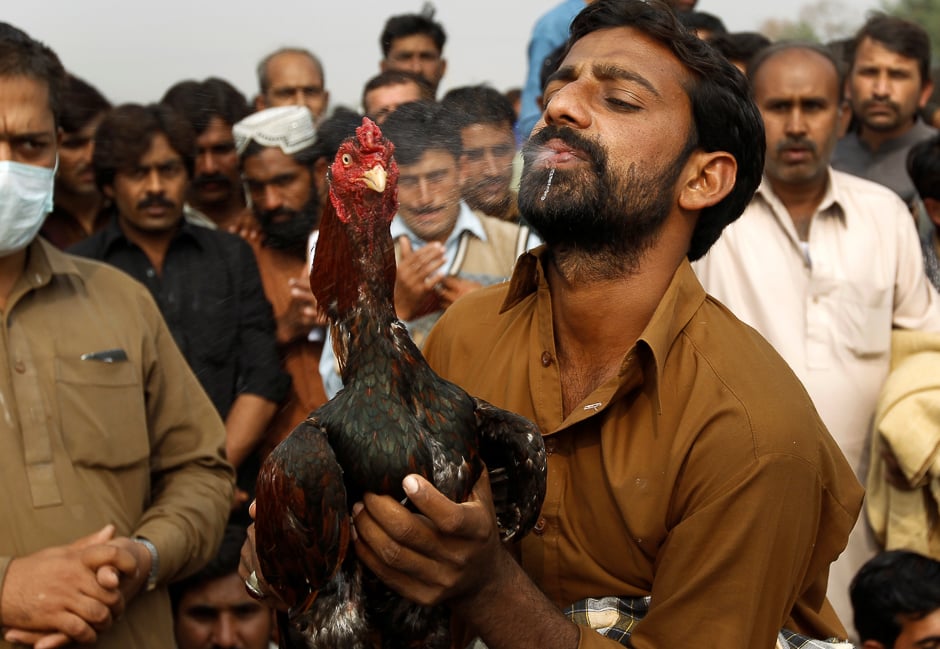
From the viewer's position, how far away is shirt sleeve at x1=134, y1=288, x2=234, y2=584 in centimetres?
422

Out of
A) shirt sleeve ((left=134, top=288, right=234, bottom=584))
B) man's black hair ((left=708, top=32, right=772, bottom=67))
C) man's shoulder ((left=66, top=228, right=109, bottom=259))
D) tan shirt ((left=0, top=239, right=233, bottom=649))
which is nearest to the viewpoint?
tan shirt ((left=0, top=239, right=233, bottom=649))

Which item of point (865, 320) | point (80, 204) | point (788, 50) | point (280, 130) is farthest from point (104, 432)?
point (788, 50)

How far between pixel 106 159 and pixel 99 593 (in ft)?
9.17

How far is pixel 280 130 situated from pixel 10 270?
2.34m

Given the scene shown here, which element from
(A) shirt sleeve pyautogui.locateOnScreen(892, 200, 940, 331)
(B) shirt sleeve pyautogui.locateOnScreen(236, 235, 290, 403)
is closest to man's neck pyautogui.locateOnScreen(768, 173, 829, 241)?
(A) shirt sleeve pyautogui.locateOnScreen(892, 200, 940, 331)

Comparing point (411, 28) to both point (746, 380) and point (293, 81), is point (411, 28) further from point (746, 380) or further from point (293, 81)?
point (746, 380)

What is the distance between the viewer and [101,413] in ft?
13.3

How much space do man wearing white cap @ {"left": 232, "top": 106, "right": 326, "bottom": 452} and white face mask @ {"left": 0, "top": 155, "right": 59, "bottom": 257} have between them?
125 cm

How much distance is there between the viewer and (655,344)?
291cm

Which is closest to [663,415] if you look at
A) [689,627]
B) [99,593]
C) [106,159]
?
[689,627]

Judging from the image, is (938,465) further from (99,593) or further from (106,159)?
(106,159)

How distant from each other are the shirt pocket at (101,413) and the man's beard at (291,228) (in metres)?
1.76

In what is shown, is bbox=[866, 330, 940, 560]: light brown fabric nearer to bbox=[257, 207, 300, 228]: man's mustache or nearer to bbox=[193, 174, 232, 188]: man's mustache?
bbox=[257, 207, 300, 228]: man's mustache

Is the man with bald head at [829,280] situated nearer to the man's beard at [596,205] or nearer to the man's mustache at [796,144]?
the man's mustache at [796,144]
